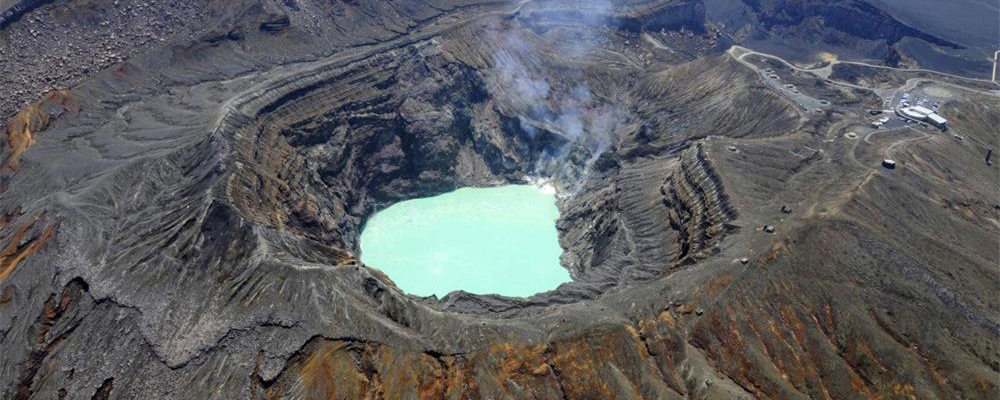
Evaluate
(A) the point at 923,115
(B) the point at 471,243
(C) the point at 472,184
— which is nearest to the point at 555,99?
(C) the point at 472,184

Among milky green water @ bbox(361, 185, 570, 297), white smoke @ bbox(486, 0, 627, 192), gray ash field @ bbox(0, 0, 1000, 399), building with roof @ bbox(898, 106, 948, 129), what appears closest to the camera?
gray ash field @ bbox(0, 0, 1000, 399)

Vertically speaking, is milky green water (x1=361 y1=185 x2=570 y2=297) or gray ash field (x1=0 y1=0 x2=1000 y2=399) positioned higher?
gray ash field (x1=0 y1=0 x2=1000 y2=399)

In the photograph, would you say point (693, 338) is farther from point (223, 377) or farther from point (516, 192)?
point (516, 192)

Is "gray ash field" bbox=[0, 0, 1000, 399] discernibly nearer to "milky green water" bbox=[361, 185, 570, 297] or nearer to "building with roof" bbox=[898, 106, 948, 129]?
"building with roof" bbox=[898, 106, 948, 129]

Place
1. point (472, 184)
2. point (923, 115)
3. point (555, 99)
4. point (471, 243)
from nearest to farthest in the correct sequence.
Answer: point (471, 243), point (923, 115), point (472, 184), point (555, 99)

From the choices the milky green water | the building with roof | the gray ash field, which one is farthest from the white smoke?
the building with roof

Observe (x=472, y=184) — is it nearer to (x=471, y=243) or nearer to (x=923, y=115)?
(x=471, y=243)
